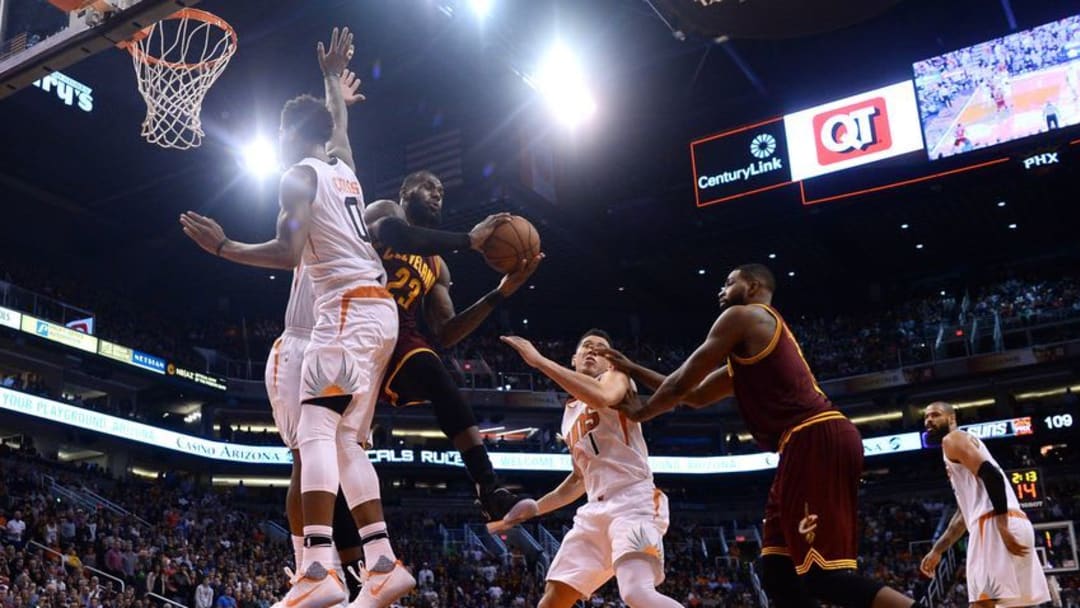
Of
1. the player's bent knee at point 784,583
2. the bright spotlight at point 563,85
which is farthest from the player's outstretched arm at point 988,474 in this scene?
the bright spotlight at point 563,85

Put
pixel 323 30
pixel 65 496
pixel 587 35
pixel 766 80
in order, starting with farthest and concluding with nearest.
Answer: pixel 766 80
pixel 587 35
pixel 65 496
pixel 323 30

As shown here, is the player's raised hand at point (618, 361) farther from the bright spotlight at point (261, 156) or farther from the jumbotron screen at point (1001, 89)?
the jumbotron screen at point (1001, 89)

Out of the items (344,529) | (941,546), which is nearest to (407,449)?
(941,546)

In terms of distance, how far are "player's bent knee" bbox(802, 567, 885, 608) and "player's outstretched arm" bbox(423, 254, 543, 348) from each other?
1.92 meters

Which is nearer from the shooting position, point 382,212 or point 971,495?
point 382,212

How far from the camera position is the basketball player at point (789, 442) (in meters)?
4.49

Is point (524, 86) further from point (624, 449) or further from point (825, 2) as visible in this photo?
point (624, 449)

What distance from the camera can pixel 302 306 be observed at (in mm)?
4770

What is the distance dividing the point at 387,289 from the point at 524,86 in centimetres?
1935

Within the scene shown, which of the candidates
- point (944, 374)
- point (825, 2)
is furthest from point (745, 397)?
point (944, 374)

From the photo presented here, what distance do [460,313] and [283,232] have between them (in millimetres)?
1017

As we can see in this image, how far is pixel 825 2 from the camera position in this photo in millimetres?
7359

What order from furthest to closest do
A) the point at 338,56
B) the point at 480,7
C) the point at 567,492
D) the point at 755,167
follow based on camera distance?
1. the point at 755,167
2. the point at 480,7
3. the point at 567,492
4. the point at 338,56

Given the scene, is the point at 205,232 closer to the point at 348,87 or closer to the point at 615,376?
the point at 348,87
